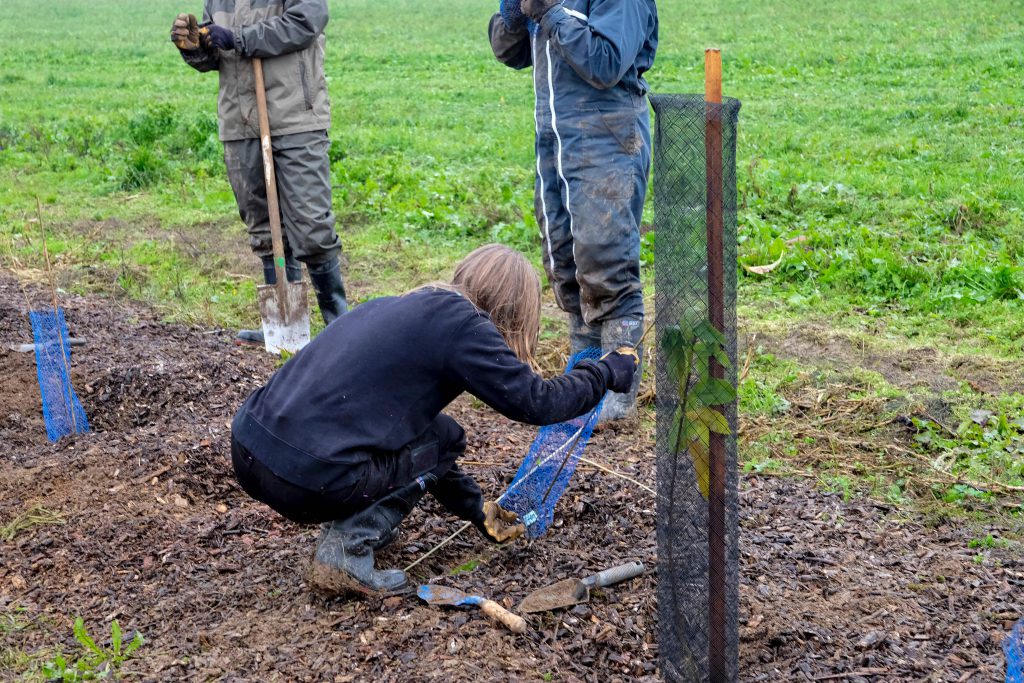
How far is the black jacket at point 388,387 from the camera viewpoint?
303 cm

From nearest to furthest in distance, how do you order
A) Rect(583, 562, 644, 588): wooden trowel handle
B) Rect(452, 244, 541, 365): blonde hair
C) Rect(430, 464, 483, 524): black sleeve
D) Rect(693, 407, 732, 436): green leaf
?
Rect(693, 407, 732, 436): green leaf < Rect(452, 244, 541, 365): blonde hair < Rect(583, 562, 644, 588): wooden trowel handle < Rect(430, 464, 483, 524): black sleeve

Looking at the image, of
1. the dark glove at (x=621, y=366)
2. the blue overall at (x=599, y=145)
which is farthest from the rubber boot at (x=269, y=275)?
the dark glove at (x=621, y=366)

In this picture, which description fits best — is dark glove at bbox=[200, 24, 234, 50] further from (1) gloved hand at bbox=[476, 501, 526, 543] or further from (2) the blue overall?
(1) gloved hand at bbox=[476, 501, 526, 543]

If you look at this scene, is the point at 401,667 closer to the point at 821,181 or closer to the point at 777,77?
the point at 821,181

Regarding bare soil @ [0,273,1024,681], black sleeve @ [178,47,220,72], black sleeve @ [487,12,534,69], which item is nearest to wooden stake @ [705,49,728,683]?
bare soil @ [0,273,1024,681]

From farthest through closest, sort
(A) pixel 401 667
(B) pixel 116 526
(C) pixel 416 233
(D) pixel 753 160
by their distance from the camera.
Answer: (D) pixel 753 160, (C) pixel 416 233, (B) pixel 116 526, (A) pixel 401 667

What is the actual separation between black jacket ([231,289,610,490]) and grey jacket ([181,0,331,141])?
285 cm

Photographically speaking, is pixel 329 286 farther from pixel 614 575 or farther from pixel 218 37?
pixel 614 575

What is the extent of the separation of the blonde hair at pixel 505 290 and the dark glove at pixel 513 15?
174 cm

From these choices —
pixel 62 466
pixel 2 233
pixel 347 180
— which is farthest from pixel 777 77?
pixel 62 466

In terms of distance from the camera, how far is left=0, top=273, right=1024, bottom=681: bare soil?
3.04 meters

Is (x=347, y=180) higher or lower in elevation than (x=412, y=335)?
lower

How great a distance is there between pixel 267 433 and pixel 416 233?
505 cm

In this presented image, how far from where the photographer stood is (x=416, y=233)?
809 centimetres
